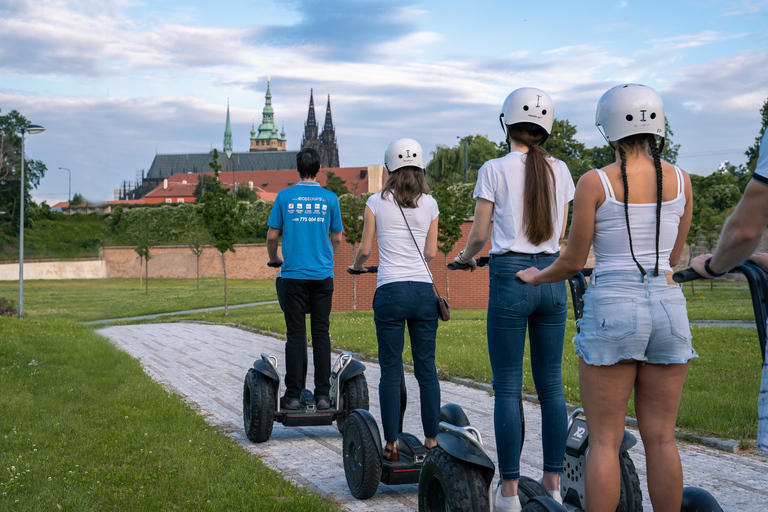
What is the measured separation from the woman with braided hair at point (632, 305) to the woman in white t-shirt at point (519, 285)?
0.70 meters

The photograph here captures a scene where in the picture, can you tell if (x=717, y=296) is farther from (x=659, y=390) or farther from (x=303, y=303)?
(x=659, y=390)

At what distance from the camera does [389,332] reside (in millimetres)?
4211

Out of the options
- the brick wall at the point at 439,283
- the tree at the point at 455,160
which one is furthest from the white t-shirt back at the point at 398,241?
the tree at the point at 455,160

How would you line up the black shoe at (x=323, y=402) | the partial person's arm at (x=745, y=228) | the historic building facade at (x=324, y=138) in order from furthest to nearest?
the historic building facade at (x=324, y=138) < the black shoe at (x=323, y=402) < the partial person's arm at (x=745, y=228)

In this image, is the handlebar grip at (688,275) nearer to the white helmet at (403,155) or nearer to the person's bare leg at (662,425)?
the person's bare leg at (662,425)

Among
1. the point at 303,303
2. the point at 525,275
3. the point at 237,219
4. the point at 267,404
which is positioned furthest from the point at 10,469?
the point at 237,219

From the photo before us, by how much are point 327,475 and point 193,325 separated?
47.6 ft

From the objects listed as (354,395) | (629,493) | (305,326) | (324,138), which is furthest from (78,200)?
(324,138)

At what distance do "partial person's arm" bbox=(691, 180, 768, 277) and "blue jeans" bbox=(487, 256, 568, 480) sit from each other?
1.26 meters

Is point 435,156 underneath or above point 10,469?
above

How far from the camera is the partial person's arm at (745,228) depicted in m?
1.99

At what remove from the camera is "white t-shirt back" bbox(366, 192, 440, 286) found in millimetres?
4259

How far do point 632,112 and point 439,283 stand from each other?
82.8 ft

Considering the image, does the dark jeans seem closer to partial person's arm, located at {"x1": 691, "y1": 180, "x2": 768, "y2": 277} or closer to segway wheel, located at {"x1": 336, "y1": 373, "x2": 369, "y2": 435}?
segway wheel, located at {"x1": 336, "y1": 373, "x2": 369, "y2": 435}
